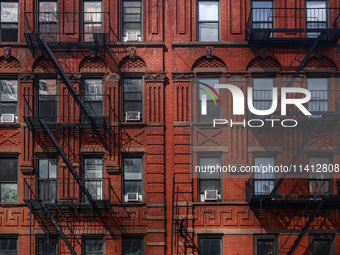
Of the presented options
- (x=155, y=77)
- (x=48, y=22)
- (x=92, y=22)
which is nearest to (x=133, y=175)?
(x=155, y=77)

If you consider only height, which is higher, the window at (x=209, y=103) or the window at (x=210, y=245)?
the window at (x=209, y=103)

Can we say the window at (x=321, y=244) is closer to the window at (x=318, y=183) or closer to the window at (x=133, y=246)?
the window at (x=318, y=183)

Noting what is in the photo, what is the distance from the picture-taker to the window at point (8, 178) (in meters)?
22.3

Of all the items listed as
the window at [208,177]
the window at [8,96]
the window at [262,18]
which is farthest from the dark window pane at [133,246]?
the window at [262,18]

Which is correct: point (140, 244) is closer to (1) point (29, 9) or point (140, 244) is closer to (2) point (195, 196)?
(2) point (195, 196)

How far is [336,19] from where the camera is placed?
2261cm

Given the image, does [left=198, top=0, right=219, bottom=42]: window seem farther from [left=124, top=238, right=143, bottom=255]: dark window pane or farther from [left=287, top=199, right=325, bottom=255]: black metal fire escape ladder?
[left=124, top=238, right=143, bottom=255]: dark window pane

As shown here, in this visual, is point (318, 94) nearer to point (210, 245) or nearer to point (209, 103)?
point (209, 103)

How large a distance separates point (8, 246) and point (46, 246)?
145 cm

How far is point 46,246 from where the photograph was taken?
21.9m

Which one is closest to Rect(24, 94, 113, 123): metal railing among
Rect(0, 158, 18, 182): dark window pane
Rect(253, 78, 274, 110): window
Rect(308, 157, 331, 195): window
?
Rect(0, 158, 18, 182): dark window pane

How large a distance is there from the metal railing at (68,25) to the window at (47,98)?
1.76m

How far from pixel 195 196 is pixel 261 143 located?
131 inches

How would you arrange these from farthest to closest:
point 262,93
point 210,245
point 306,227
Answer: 1. point 262,93
2. point 210,245
3. point 306,227
